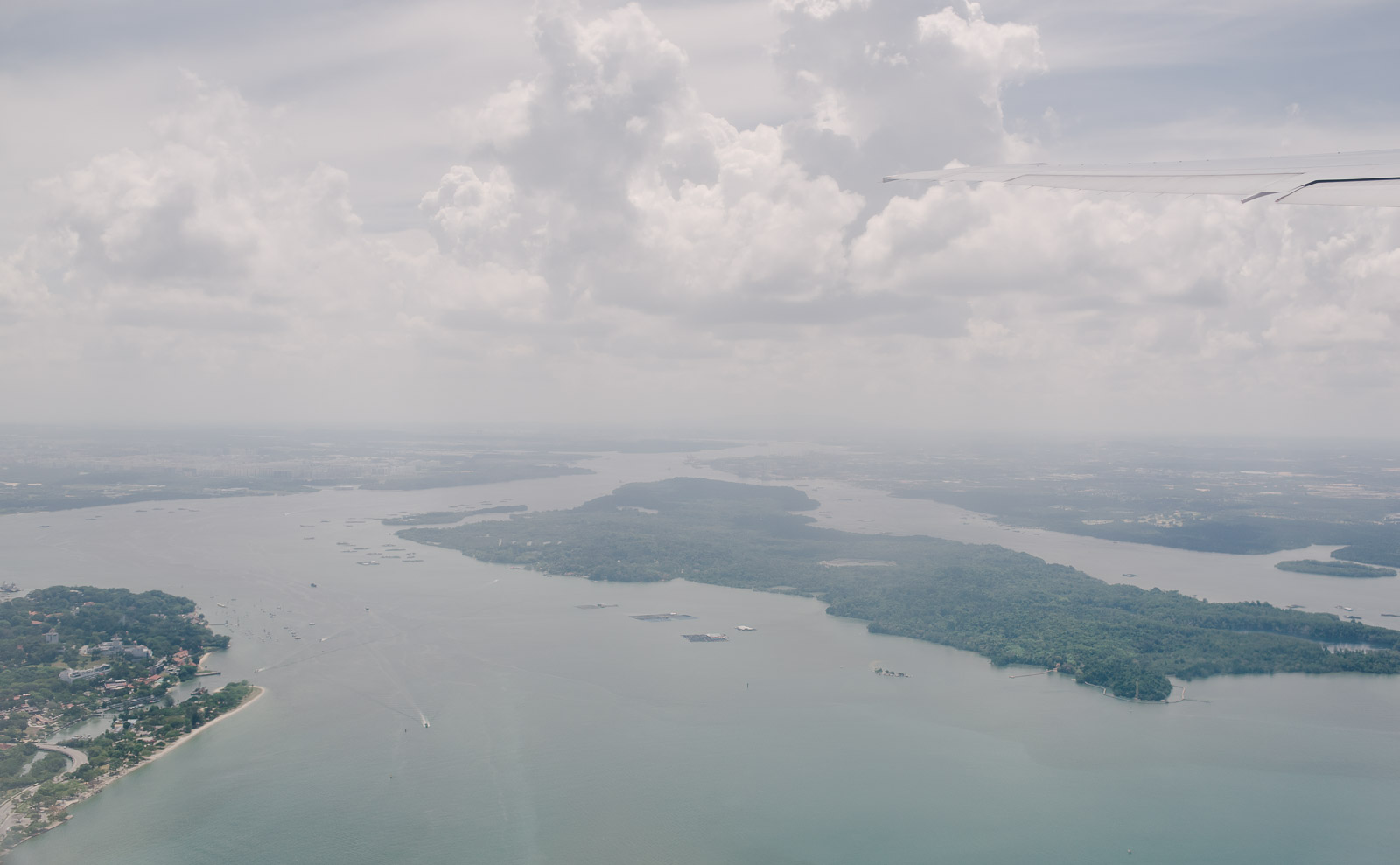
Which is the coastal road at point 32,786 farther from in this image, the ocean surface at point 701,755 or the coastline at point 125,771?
the ocean surface at point 701,755

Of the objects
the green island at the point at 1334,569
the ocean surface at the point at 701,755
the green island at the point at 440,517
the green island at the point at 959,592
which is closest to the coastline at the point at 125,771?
the ocean surface at the point at 701,755

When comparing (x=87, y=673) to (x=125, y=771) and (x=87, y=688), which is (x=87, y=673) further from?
(x=125, y=771)

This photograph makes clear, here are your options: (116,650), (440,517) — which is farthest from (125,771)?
(440,517)

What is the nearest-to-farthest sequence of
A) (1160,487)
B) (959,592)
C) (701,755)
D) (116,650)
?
1. (701,755)
2. (116,650)
3. (959,592)
4. (1160,487)

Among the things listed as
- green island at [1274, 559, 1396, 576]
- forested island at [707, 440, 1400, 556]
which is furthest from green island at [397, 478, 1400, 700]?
forested island at [707, 440, 1400, 556]

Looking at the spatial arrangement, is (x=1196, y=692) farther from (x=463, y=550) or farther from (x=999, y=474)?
(x=999, y=474)

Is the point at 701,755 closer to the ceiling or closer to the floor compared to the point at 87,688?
closer to the floor

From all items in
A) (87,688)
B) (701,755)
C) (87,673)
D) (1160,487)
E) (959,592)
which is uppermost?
(1160,487)
